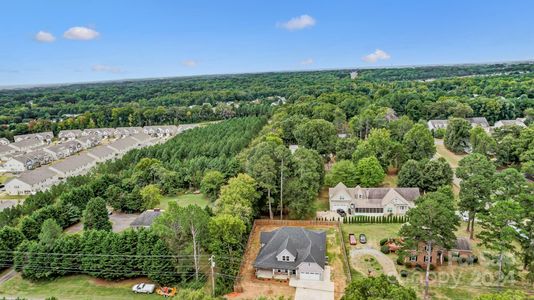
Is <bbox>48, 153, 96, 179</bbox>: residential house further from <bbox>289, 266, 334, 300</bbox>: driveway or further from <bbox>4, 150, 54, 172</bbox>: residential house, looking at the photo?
Result: <bbox>289, 266, 334, 300</bbox>: driveway

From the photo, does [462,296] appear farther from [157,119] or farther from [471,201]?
[157,119]

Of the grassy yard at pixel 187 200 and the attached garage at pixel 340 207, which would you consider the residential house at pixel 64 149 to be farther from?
the attached garage at pixel 340 207

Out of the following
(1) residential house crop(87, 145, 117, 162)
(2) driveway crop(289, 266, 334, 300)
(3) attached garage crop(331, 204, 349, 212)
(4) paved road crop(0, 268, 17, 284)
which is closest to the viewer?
(2) driveway crop(289, 266, 334, 300)

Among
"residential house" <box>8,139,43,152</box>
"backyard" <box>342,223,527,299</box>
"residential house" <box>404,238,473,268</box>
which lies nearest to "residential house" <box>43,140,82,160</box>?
"residential house" <box>8,139,43,152</box>

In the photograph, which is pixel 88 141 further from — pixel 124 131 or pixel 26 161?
pixel 26 161

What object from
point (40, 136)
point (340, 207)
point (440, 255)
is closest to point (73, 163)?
point (40, 136)

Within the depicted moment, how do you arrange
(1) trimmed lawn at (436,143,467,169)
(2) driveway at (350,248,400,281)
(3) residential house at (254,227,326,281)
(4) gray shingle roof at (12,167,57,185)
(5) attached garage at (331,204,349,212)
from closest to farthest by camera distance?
(3) residential house at (254,227,326,281) → (2) driveway at (350,248,400,281) → (5) attached garage at (331,204,349,212) → (4) gray shingle roof at (12,167,57,185) → (1) trimmed lawn at (436,143,467,169)

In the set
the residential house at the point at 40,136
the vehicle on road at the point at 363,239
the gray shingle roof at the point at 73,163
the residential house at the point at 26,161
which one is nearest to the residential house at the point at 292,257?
the vehicle on road at the point at 363,239

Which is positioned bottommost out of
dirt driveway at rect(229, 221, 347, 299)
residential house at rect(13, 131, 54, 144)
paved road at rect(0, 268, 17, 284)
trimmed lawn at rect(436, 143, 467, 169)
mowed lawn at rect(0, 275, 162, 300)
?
dirt driveway at rect(229, 221, 347, 299)
